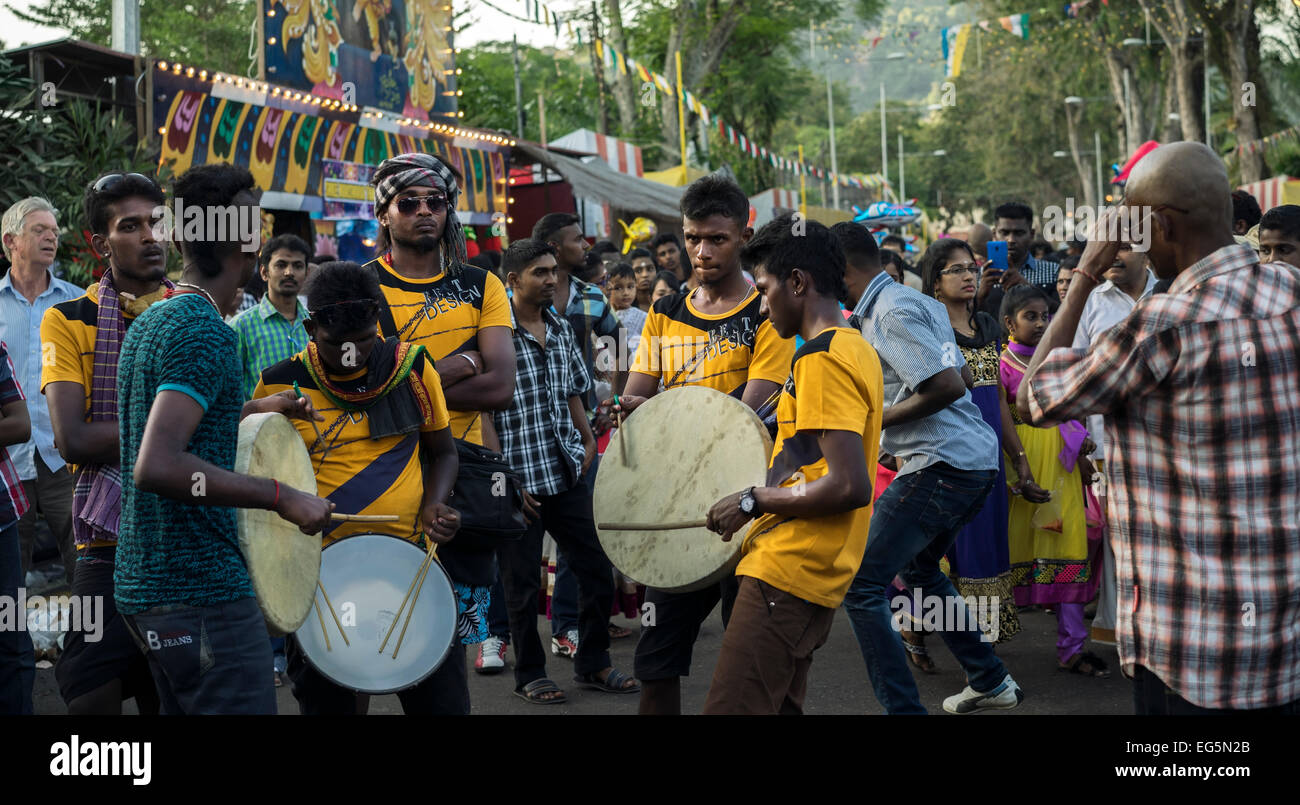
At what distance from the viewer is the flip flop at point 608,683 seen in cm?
603

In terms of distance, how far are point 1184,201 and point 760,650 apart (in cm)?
162

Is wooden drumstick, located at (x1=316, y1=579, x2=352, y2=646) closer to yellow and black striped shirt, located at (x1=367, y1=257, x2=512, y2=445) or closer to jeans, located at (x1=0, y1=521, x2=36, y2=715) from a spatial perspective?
yellow and black striped shirt, located at (x1=367, y1=257, x2=512, y2=445)

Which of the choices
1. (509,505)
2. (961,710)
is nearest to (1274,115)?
(961,710)

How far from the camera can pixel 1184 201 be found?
284 centimetres

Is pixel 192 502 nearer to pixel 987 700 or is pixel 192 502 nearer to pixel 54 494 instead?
pixel 54 494

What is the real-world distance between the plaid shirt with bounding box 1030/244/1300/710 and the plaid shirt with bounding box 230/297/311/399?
13.3 feet

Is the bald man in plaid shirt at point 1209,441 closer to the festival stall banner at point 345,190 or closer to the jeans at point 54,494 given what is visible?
the jeans at point 54,494

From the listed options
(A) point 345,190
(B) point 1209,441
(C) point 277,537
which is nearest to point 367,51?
(A) point 345,190

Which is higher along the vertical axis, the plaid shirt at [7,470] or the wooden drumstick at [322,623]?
the plaid shirt at [7,470]

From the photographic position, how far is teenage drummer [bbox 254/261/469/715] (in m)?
3.73

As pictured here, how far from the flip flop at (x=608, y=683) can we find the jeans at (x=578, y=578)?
5 centimetres

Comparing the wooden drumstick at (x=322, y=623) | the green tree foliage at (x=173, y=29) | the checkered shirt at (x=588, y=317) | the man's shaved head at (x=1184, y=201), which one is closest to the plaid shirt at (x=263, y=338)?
the checkered shirt at (x=588, y=317)

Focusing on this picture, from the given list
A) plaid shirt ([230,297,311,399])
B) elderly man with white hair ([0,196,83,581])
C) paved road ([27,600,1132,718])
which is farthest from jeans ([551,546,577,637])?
elderly man with white hair ([0,196,83,581])
